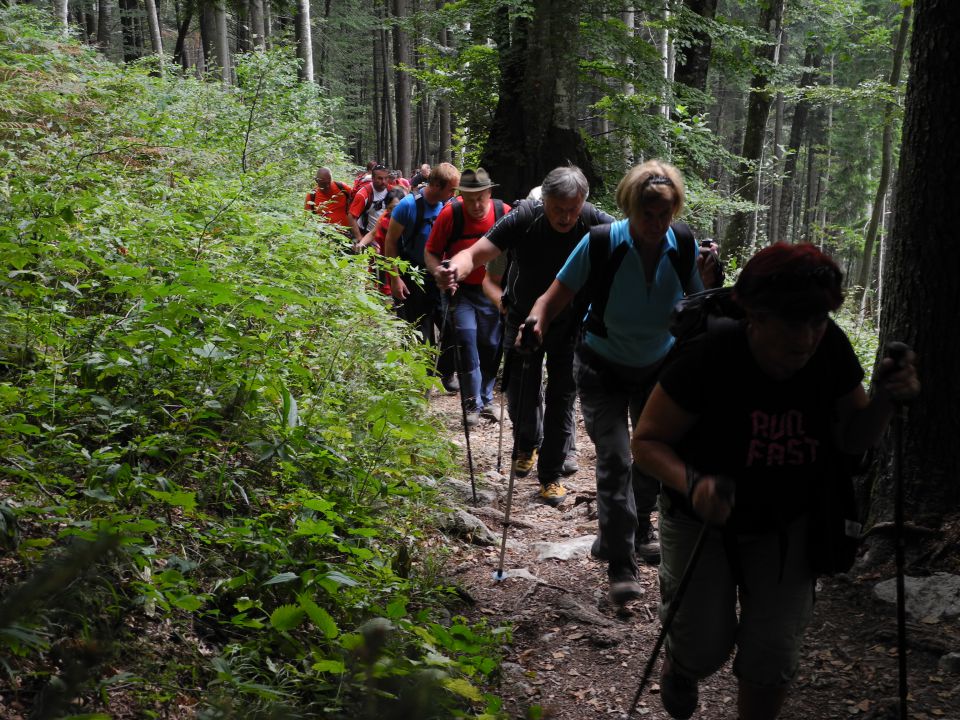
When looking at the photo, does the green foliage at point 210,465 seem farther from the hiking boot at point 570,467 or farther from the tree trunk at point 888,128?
Result: the tree trunk at point 888,128

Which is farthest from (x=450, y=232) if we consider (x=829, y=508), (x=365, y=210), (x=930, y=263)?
(x=365, y=210)

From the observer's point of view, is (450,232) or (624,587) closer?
(624,587)

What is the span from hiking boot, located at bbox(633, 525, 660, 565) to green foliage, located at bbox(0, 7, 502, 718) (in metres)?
1.53

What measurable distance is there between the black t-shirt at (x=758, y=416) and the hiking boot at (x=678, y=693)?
0.71 metres

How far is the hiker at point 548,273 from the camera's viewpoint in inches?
228

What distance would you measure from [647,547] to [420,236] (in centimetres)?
490

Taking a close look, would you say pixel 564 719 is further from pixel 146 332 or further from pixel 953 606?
pixel 146 332

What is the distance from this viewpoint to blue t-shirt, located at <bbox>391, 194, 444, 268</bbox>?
9086mm

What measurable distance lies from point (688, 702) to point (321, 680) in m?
1.47

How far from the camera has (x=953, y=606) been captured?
410cm

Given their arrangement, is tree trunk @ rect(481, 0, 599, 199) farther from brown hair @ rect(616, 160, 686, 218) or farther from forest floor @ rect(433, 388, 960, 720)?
forest floor @ rect(433, 388, 960, 720)

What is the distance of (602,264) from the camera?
15.4 ft

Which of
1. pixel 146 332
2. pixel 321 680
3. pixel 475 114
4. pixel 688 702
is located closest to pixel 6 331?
pixel 146 332

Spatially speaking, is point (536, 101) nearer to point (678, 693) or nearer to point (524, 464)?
point (524, 464)
